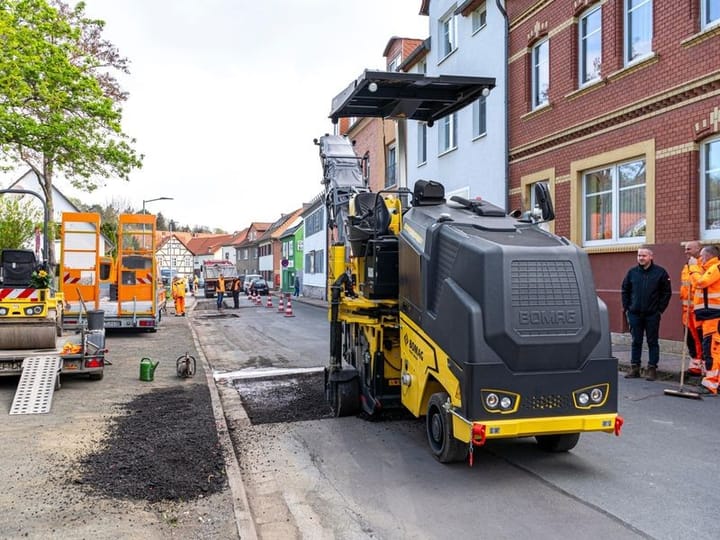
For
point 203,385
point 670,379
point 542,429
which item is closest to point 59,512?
point 542,429

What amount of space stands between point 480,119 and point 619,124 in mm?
6549

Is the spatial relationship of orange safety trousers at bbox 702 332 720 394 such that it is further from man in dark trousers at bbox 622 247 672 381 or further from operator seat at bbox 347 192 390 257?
operator seat at bbox 347 192 390 257

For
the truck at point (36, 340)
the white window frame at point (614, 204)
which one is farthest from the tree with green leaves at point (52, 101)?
the white window frame at point (614, 204)

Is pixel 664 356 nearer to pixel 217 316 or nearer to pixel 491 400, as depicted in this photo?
pixel 491 400

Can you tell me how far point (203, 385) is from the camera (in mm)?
9539

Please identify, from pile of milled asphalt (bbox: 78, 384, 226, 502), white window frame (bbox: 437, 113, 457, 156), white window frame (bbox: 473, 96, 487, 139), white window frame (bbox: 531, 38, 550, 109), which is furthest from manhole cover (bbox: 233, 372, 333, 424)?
white window frame (bbox: 437, 113, 457, 156)

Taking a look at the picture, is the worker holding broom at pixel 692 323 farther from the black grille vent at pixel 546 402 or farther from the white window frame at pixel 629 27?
the white window frame at pixel 629 27

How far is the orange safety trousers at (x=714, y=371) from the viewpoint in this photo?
800 centimetres

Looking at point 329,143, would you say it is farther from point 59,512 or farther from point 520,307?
point 59,512

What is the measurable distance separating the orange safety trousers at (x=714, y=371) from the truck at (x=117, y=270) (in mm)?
13093

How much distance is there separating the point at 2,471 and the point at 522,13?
15314 mm

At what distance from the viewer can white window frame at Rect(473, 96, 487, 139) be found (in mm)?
18531

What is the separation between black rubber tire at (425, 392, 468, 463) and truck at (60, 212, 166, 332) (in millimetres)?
12185

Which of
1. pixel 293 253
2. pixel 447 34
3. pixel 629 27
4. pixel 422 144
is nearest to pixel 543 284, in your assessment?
pixel 629 27
